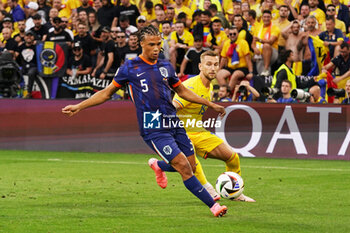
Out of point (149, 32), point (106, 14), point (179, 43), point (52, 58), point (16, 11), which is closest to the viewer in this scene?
point (149, 32)

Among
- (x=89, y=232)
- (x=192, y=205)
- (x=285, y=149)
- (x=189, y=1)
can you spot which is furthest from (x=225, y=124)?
(x=89, y=232)

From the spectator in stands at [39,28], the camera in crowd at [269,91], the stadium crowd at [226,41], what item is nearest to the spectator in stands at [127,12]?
the stadium crowd at [226,41]

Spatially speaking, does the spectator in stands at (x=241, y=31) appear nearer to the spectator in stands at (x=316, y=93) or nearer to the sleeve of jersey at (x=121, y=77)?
the spectator in stands at (x=316, y=93)

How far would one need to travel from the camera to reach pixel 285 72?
17734 millimetres

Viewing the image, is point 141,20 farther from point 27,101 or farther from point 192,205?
point 192,205

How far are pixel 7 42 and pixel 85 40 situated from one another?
261 cm

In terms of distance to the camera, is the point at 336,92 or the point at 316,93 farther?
the point at 316,93

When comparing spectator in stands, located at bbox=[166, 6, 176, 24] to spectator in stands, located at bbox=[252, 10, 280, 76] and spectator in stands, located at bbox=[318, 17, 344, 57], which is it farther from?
spectator in stands, located at bbox=[318, 17, 344, 57]

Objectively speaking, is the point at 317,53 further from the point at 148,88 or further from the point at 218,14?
the point at 148,88

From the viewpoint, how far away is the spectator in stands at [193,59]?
19.5 meters

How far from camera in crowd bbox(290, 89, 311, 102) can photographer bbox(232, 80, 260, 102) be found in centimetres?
110

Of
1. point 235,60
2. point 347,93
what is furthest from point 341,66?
point 235,60

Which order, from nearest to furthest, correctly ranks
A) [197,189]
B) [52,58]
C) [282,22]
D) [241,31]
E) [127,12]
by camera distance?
[197,189]
[241,31]
[282,22]
[52,58]
[127,12]

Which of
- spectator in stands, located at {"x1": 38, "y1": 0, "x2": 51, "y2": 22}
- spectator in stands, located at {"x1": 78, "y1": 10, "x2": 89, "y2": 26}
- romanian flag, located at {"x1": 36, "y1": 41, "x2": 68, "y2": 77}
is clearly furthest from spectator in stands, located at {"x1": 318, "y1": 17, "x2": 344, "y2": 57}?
spectator in stands, located at {"x1": 38, "y1": 0, "x2": 51, "y2": 22}
